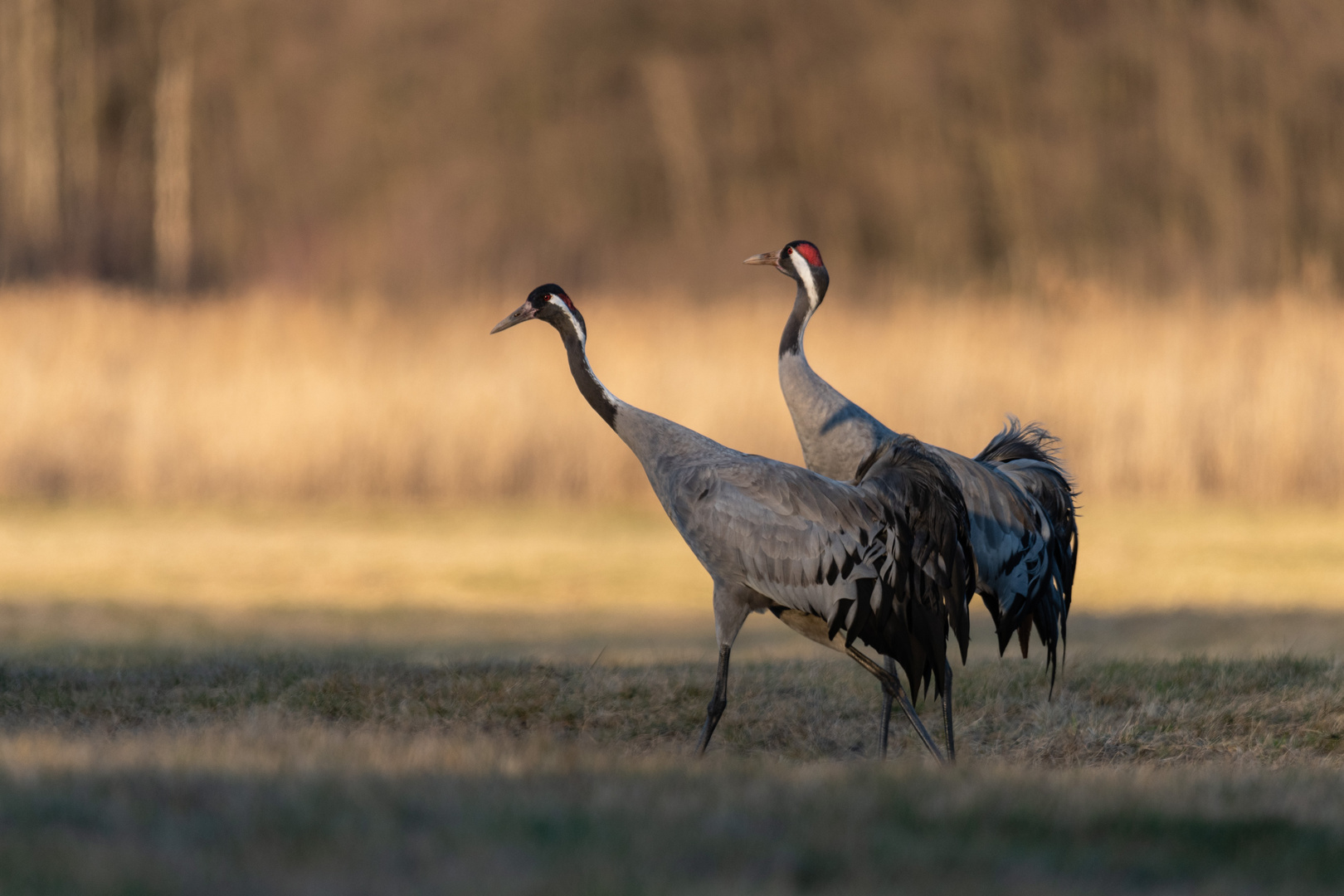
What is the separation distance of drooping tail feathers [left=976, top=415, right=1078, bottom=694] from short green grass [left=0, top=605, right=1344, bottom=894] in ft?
1.21

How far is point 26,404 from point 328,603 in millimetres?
5648

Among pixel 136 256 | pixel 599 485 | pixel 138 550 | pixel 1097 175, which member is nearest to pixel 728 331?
pixel 599 485

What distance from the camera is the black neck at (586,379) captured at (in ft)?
20.1

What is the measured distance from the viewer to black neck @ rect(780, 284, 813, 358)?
672 cm

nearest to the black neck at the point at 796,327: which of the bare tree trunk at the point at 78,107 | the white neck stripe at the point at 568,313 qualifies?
the white neck stripe at the point at 568,313

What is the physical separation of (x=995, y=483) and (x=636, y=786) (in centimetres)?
280

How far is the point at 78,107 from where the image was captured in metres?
25.5

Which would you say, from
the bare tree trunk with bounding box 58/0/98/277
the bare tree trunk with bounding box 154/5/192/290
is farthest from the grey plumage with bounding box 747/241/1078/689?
the bare tree trunk with bounding box 58/0/98/277

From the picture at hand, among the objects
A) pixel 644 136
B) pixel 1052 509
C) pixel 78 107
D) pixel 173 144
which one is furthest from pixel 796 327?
pixel 78 107

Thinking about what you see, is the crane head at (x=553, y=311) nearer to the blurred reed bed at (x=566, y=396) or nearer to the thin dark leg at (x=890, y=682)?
the thin dark leg at (x=890, y=682)

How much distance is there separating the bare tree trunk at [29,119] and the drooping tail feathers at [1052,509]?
19.6 metres

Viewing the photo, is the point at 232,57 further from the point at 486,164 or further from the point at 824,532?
the point at 824,532

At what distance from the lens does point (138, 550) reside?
1177 cm

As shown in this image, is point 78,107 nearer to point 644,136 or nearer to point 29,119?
point 29,119
